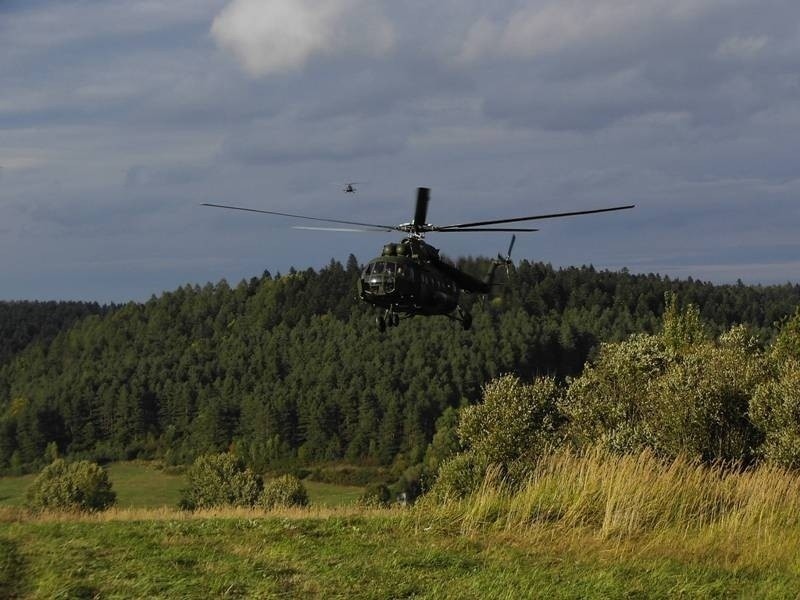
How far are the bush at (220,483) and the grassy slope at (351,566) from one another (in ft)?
285

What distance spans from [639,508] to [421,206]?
405 inches

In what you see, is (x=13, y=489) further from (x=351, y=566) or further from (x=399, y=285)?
(x=351, y=566)

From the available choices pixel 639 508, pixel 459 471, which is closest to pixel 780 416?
pixel 459 471

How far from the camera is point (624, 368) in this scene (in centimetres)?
5909

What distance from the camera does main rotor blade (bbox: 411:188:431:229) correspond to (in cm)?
2511

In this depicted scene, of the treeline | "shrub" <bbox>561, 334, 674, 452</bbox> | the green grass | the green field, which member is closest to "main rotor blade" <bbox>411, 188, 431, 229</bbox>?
the treeline

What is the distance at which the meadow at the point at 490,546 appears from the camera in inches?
593

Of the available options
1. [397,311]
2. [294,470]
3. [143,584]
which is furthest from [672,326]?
[294,470]

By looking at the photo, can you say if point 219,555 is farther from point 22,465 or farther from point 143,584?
point 22,465

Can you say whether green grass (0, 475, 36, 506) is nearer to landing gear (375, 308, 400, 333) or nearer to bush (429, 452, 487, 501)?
bush (429, 452, 487, 501)

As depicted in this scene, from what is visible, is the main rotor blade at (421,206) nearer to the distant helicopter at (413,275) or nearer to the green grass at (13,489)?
the distant helicopter at (413,275)

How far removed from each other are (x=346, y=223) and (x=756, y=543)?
40.8 ft

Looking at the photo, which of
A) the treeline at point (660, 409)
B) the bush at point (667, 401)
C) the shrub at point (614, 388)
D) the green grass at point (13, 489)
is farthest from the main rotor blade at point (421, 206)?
the green grass at point (13, 489)

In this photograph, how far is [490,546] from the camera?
1784 cm
